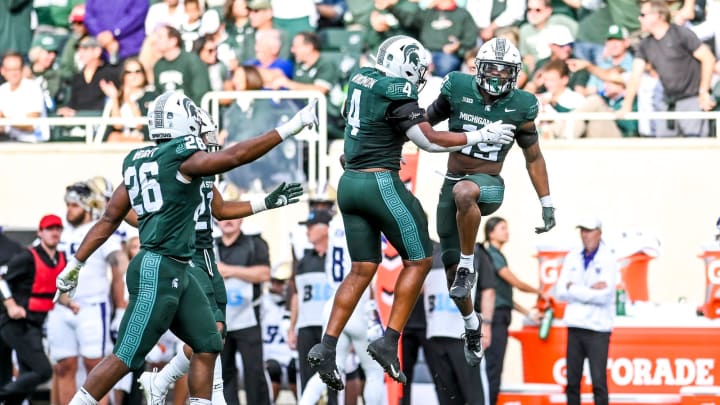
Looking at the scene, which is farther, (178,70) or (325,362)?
(178,70)

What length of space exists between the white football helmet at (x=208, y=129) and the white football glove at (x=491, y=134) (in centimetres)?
195

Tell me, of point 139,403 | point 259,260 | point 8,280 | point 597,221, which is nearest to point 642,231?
point 597,221

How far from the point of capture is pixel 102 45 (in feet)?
63.1

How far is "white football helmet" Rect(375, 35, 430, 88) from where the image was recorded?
436 inches

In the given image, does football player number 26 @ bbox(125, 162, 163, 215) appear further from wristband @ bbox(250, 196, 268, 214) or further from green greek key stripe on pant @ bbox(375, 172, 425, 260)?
green greek key stripe on pant @ bbox(375, 172, 425, 260)

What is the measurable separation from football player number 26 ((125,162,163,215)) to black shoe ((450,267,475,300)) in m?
2.17

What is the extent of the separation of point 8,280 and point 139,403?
1710 millimetres

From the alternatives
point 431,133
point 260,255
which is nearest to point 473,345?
point 431,133

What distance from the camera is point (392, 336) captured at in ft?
37.1

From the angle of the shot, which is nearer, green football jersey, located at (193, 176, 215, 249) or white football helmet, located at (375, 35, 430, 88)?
white football helmet, located at (375, 35, 430, 88)

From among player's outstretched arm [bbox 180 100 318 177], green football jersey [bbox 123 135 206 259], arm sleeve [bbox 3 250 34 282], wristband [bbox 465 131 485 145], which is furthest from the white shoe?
arm sleeve [bbox 3 250 34 282]

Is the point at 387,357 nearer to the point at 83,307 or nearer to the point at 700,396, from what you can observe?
the point at 700,396

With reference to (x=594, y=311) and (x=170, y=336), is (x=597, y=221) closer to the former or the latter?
(x=594, y=311)

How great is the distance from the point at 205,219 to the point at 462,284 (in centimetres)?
217
